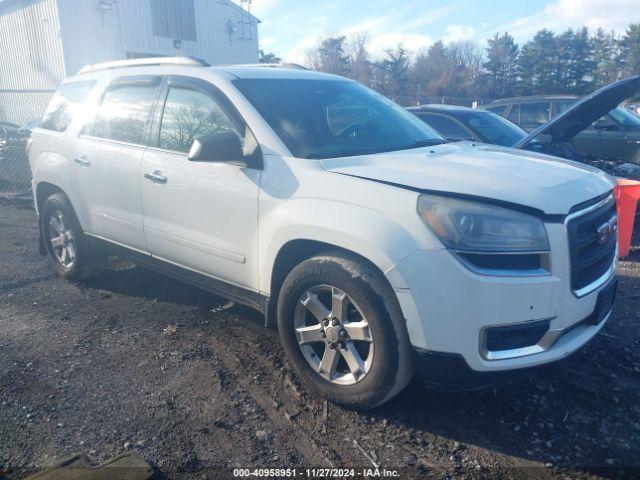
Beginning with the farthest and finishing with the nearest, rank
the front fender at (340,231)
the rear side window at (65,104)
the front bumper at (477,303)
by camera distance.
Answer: the rear side window at (65,104)
the front fender at (340,231)
the front bumper at (477,303)

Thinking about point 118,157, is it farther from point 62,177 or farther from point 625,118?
point 625,118

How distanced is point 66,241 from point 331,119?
3009 mm

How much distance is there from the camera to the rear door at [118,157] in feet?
13.7

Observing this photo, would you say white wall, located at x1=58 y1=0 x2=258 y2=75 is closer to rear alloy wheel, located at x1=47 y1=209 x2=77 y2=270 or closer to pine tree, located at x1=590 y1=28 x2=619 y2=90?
rear alloy wheel, located at x1=47 y1=209 x2=77 y2=270

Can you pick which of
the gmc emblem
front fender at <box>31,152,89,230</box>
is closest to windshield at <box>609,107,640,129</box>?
the gmc emblem

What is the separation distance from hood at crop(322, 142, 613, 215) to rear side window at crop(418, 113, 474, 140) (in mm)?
4249

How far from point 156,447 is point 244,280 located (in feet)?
3.78

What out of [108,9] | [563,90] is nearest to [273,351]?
[108,9]

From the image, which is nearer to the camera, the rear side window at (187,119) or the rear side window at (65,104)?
the rear side window at (187,119)

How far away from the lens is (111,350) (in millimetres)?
3859

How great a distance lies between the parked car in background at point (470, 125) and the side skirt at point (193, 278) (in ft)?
15.2

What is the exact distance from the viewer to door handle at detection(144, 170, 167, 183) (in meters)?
3.87

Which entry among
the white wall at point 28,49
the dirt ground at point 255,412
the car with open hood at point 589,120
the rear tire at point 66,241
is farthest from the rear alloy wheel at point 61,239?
the white wall at point 28,49

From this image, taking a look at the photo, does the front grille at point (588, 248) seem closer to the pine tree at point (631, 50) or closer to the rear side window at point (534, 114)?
the rear side window at point (534, 114)
